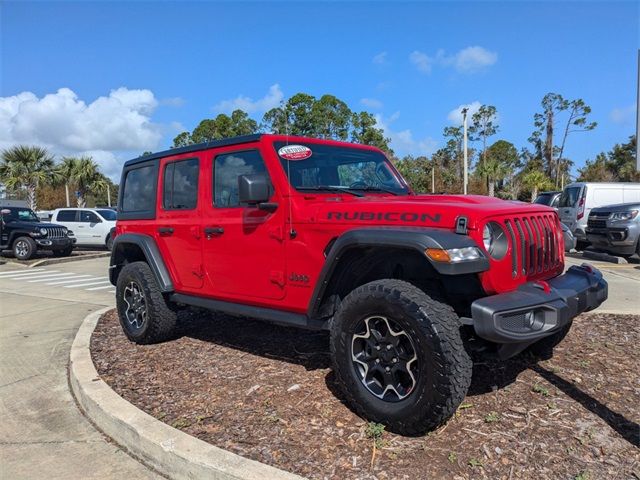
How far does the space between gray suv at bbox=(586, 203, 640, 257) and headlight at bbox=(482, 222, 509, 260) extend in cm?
1061

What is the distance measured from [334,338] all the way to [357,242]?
0.67m

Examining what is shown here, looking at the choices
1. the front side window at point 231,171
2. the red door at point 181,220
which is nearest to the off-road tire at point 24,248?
the red door at point 181,220

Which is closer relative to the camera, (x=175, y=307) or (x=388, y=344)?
Result: (x=388, y=344)

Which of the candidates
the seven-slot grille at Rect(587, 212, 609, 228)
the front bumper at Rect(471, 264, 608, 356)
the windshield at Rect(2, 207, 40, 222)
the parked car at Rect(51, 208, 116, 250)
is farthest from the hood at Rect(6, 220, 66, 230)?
the front bumper at Rect(471, 264, 608, 356)

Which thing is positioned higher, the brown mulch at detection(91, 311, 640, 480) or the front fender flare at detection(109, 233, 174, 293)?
the front fender flare at detection(109, 233, 174, 293)

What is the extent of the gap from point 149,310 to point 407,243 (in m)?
3.11

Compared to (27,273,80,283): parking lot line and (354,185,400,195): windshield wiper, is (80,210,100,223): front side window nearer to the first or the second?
(27,273,80,283): parking lot line

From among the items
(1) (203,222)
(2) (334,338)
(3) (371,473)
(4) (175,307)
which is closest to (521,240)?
(2) (334,338)

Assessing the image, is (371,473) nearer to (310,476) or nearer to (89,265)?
(310,476)

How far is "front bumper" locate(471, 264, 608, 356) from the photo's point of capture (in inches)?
111

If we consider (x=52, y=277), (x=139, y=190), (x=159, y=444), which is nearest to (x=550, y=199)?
(x=52, y=277)

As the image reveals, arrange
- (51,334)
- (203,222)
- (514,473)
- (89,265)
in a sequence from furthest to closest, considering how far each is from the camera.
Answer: (89,265) → (51,334) → (203,222) → (514,473)

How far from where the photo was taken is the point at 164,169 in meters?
5.15

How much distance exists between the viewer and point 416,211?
10.5 ft
